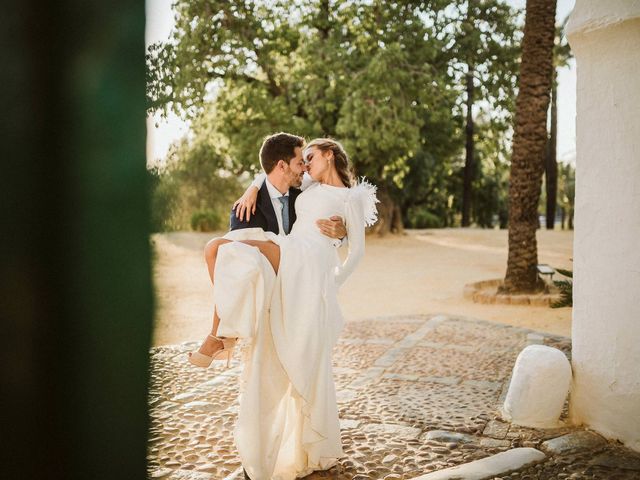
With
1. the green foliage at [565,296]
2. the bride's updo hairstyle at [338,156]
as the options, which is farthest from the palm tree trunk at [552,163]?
the bride's updo hairstyle at [338,156]

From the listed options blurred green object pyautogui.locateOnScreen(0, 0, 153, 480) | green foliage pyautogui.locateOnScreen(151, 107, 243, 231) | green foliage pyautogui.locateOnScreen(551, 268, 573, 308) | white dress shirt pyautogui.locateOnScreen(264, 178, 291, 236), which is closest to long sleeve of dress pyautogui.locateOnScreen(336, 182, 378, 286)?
white dress shirt pyautogui.locateOnScreen(264, 178, 291, 236)

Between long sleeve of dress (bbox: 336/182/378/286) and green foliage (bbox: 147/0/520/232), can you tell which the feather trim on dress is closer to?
long sleeve of dress (bbox: 336/182/378/286)

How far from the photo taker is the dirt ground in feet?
27.6

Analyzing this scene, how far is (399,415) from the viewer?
436 cm

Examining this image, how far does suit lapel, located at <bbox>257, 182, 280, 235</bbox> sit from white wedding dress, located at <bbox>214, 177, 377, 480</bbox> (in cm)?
11

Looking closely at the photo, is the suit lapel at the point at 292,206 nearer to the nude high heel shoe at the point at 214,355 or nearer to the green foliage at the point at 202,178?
the nude high heel shoe at the point at 214,355

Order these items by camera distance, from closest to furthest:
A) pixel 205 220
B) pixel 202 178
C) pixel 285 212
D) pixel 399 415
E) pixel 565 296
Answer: pixel 285 212
pixel 399 415
pixel 565 296
pixel 205 220
pixel 202 178

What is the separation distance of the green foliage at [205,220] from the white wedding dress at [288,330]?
18.0m

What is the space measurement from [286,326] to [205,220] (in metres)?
18.3

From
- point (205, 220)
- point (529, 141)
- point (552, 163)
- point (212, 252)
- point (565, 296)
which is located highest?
point (552, 163)

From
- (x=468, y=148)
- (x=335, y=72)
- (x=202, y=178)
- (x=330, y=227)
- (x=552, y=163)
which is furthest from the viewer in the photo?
(x=552, y=163)

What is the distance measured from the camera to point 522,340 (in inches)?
266

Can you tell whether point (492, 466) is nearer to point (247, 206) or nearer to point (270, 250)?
point (270, 250)

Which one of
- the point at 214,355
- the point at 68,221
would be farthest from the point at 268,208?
the point at 68,221
